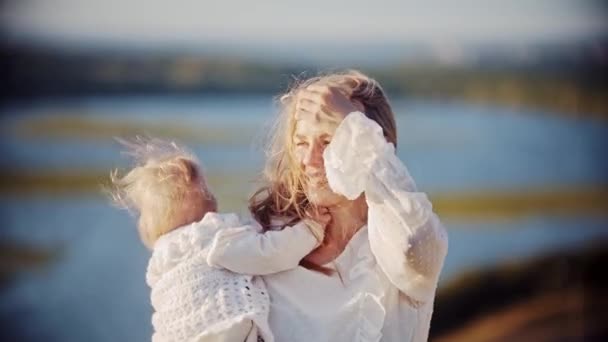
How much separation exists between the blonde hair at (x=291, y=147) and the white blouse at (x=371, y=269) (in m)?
0.05

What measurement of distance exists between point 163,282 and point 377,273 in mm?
253

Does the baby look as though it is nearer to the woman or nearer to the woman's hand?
the woman

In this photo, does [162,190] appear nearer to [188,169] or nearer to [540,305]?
[188,169]

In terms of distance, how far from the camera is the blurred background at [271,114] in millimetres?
3287

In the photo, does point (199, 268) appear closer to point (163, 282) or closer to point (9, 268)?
point (163, 282)

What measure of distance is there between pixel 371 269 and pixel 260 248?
0.44 ft

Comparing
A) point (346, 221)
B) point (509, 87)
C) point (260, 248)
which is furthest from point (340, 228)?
point (509, 87)

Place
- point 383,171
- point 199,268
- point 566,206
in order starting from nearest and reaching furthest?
point 383,171 < point 199,268 < point 566,206

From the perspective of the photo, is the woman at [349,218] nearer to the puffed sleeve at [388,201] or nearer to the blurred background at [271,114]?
the puffed sleeve at [388,201]

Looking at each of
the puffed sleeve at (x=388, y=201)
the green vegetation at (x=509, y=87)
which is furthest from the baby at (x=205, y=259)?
the green vegetation at (x=509, y=87)

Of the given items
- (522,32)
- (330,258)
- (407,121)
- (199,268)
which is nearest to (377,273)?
(330,258)

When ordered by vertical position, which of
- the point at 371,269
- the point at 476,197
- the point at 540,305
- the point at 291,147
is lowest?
the point at 540,305

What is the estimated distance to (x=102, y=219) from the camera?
10.9 feet

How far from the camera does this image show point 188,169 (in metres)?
1.62
